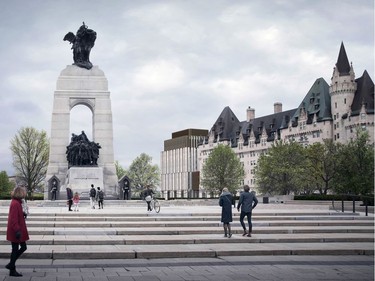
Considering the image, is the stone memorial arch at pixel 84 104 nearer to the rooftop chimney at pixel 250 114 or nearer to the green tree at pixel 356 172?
the green tree at pixel 356 172

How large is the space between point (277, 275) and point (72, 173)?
1481 inches

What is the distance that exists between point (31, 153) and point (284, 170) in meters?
35.6

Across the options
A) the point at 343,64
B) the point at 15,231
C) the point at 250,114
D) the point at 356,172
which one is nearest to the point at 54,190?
the point at 356,172

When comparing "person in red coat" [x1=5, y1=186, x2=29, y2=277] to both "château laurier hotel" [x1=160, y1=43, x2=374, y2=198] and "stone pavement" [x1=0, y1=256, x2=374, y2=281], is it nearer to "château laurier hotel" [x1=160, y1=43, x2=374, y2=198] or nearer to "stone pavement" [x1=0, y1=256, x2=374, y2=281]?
"stone pavement" [x1=0, y1=256, x2=374, y2=281]

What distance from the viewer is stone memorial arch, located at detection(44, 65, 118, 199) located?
51219 mm

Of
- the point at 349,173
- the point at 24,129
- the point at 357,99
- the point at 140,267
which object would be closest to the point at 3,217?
the point at 140,267

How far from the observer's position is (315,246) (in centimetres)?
1783

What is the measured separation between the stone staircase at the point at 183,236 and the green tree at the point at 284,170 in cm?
4883

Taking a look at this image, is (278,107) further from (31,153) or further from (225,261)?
(225,261)

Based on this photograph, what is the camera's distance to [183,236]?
2009 cm

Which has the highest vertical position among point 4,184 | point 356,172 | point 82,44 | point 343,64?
point 343,64

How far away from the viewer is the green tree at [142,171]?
121250 millimetres

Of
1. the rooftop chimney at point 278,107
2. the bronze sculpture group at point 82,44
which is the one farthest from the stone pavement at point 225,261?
the rooftop chimney at point 278,107

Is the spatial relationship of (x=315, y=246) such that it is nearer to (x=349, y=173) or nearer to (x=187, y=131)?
(x=349, y=173)
